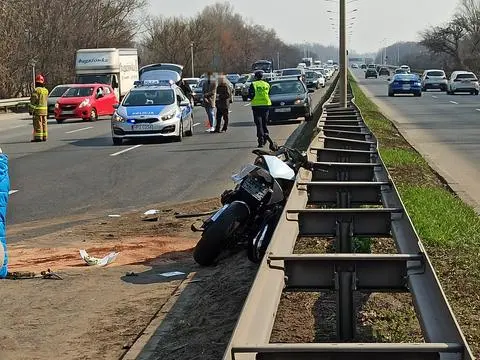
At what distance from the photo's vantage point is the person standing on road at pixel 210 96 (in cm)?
2639

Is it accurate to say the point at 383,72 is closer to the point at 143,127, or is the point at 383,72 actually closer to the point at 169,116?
the point at 169,116

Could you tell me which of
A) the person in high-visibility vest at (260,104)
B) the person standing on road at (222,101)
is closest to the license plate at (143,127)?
the person in high-visibility vest at (260,104)

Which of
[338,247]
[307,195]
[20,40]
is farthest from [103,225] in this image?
[20,40]

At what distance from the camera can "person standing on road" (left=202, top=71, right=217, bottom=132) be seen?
2639 cm

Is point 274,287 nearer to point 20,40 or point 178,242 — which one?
point 178,242

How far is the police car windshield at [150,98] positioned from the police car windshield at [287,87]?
21.1 ft

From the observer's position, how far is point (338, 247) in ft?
18.6

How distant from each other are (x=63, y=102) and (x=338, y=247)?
31.3 metres

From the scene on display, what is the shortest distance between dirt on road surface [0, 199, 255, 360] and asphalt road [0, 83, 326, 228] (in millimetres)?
2070

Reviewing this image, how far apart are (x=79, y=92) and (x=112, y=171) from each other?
20510 millimetres

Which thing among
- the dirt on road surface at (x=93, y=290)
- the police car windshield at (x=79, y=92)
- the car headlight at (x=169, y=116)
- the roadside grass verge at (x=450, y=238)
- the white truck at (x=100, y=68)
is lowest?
the dirt on road surface at (x=93, y=290)

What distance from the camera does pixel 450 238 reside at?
24.8 feet

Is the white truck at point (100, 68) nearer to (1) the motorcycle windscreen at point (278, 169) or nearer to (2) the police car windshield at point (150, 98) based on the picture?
(2) the police car windshield at point (150, 98)

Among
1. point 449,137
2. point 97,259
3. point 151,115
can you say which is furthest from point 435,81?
point 97,259
